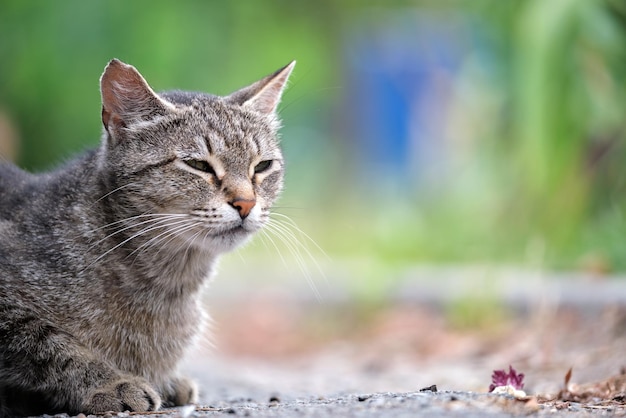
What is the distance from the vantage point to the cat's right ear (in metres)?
3.57

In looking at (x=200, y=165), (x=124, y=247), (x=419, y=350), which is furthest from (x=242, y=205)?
(x=419, y=350)

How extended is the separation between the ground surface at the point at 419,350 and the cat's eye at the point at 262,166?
903 mm

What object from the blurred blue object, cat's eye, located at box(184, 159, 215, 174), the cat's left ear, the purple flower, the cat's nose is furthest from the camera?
the blurred blue object

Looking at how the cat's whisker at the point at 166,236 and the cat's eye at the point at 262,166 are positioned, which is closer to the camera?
the cat's whisker at the point at 166,236

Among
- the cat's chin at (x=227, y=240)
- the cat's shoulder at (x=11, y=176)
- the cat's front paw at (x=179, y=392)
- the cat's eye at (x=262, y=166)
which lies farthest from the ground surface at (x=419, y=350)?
the cat's shoulder at (x=11, y=176)

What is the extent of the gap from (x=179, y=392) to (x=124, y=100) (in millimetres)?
1194

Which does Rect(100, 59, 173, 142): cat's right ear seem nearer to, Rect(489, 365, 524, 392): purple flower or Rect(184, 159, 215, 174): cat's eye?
Rect(184, 159, 215, 174): cat's eye

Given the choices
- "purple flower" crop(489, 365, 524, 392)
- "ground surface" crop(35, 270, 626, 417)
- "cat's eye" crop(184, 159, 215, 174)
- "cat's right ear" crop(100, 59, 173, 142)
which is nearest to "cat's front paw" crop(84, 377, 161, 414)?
"ground surface" crop(35, 270, 626, 417)

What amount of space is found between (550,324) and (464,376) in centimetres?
84

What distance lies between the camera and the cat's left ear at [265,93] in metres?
4.02

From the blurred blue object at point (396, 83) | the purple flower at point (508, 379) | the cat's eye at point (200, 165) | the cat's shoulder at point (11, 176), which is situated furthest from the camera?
the blurred blue object at point (396, 83)

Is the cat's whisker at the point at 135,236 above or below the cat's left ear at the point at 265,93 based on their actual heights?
below

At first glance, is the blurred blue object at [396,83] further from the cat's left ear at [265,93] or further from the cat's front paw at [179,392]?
the cat's front paw at [179,392]

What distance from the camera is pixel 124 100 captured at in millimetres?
3648
